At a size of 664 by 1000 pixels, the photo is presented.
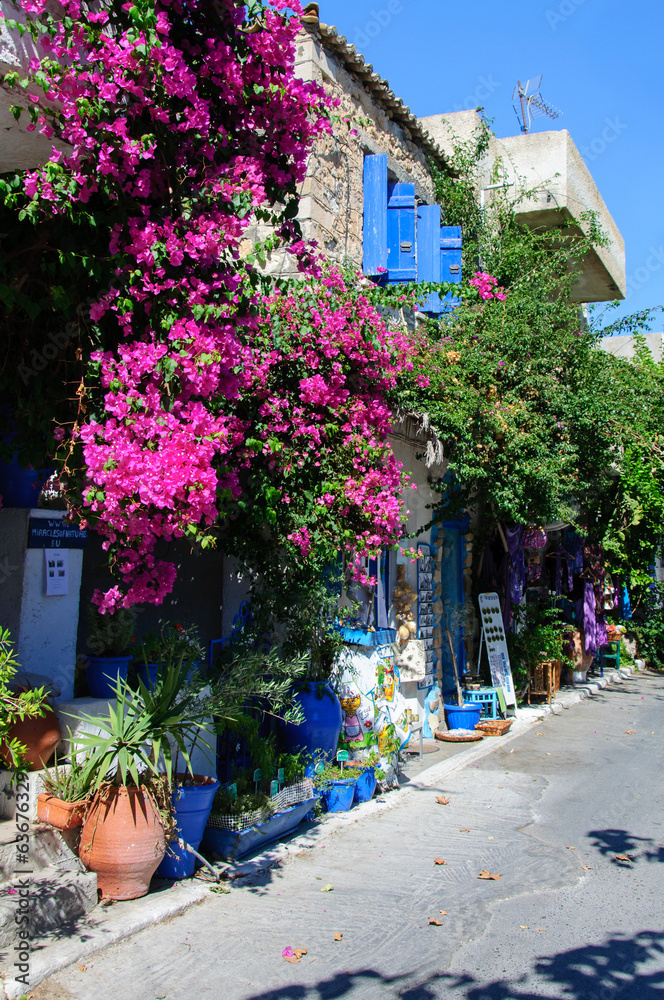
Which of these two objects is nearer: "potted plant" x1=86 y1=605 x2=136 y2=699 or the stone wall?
"potted plant" x1=86 y1=605 x2=136 y2=699

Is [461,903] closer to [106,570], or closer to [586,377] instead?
[106,570]

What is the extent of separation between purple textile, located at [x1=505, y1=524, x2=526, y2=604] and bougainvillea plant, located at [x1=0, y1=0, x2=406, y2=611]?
8194 millimetres

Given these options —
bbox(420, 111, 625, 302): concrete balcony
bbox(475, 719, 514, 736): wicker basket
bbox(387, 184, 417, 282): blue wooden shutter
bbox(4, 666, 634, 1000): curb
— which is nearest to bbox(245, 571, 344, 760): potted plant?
bbox(4, 666, 634, 1000): curb

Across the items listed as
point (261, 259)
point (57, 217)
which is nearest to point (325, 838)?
point (261, 259)

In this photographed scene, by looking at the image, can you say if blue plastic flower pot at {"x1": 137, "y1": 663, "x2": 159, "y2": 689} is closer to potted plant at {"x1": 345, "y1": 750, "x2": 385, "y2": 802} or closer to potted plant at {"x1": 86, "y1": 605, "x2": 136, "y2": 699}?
potted plant at {"x1": 86, "y1": 605, "x2": 136, "y2": 699}

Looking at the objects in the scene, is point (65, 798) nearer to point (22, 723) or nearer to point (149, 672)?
point (22, 723)

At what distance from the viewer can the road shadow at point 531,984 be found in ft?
12.4

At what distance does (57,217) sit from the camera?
460cm

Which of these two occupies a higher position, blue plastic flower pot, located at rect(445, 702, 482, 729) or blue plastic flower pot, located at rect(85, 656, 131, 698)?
blue plastic flower pot, located at rect(85, 656, 131, 698)

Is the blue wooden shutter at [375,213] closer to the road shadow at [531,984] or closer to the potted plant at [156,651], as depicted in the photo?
the potted plant at [156,651]

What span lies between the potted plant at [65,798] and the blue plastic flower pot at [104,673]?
666 mm

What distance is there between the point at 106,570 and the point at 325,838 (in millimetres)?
2741

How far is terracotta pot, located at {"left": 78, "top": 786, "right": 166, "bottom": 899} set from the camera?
4531 mm

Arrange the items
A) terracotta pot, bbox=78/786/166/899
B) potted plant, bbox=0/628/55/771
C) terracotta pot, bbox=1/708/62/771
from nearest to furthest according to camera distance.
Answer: potted plant, bbox=0/628/55/771
terracotta pot, bbox=78/786/166/899
terracotta pot, bbox=1/708/62/771
